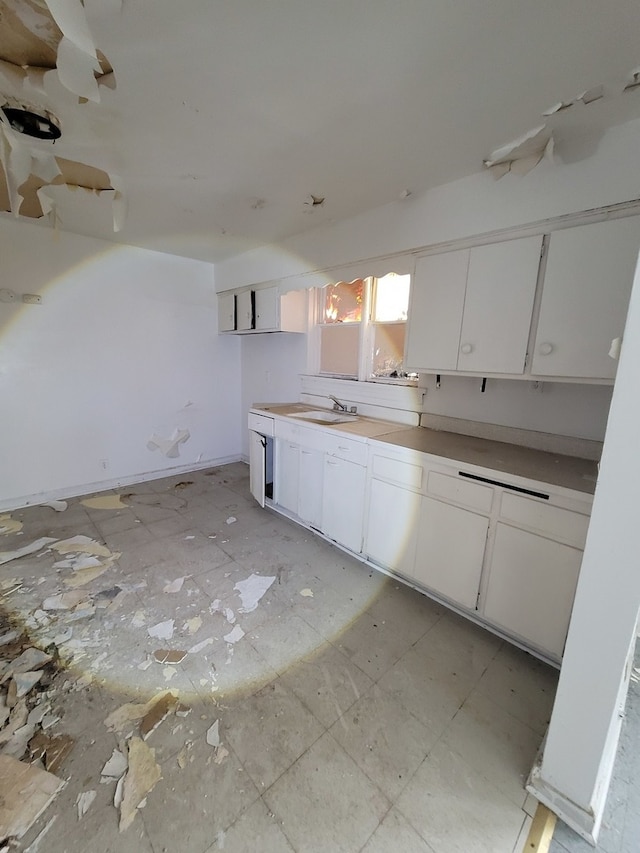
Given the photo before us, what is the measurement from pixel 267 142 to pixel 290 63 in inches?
20.1

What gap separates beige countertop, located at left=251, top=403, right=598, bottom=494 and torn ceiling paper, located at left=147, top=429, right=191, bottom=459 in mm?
2032

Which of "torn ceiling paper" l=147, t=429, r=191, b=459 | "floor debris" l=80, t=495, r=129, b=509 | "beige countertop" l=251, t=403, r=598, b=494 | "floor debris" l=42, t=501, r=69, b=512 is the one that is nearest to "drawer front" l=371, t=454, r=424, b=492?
"beige countertop" l=251, t=403, r=598, b=494

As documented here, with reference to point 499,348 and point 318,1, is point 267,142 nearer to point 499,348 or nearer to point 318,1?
point 318,1

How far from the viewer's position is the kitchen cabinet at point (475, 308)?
1.88 meters


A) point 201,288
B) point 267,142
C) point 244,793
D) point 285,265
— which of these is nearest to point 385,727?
point 244,793

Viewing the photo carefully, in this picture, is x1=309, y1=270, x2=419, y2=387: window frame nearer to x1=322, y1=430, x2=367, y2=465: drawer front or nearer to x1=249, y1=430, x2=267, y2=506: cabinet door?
x1=322, y1=430, x2=367, y2=465: drawer front

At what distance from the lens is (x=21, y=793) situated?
117 centimetres

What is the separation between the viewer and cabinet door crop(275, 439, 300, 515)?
9.85 ft

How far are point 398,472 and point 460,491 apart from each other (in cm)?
40

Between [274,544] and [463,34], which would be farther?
[274,544]

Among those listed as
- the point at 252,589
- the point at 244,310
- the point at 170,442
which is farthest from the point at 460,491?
the point at 170,442

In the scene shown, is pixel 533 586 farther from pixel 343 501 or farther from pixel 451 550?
pixel 343 501

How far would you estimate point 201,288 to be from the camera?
4125 mm

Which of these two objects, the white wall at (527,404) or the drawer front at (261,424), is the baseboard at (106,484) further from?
the white wall at (527,404)
